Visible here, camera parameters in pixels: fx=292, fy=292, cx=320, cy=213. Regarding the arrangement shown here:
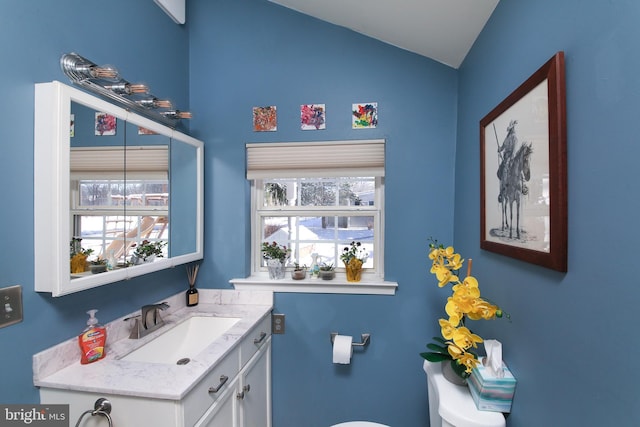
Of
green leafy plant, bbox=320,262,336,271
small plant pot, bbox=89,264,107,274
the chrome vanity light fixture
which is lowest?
green leafy plant, bbox=320,262,336,271

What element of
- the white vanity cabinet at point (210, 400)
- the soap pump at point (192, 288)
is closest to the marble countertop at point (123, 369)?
the white vanity cabinet at point (210, 400)

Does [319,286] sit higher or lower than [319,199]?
lower

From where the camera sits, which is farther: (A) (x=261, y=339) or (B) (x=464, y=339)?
(A) (x=261, y=339)

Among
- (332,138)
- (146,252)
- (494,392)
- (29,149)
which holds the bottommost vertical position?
(494,392)

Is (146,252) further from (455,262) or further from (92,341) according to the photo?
(455,262)

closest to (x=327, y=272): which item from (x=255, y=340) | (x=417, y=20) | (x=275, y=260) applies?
(x=275, y=260)

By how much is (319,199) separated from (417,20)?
45.7 inches

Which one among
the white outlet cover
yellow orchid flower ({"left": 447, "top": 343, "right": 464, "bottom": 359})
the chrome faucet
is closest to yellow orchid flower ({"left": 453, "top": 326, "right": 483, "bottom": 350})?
yellow orchid flower ({"left": 447, "top": 343, "right": 464, "bottom": 359})

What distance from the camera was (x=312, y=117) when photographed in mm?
1881

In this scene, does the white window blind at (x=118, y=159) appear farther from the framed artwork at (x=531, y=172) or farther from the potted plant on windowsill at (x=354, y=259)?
the framed artwork at (x=531, y=172)

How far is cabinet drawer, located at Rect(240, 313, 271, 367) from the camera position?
4.78 feet

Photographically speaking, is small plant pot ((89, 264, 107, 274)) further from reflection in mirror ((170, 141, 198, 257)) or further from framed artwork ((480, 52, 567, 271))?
framed artwork ((480, 52, 567, 271))

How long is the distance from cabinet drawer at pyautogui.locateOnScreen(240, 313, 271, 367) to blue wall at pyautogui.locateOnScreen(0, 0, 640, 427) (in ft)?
0.47

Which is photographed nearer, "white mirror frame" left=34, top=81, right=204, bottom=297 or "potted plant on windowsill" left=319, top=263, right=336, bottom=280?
"white mirror frame" left=34, top=81, right=204, bottom=297
